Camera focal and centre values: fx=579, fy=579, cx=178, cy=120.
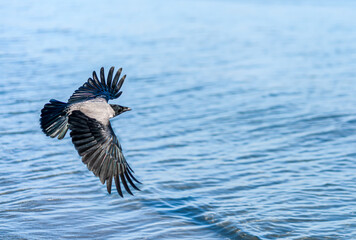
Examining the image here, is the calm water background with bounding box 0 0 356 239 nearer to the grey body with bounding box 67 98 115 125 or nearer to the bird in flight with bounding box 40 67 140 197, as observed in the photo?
the bird in flight with bounding box 40 67 140 197

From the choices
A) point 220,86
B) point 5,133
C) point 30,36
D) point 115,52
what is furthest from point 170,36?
point 5,133

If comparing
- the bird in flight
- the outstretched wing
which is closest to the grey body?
the bird in flight

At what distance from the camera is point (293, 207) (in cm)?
634

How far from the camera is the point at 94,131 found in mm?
5082

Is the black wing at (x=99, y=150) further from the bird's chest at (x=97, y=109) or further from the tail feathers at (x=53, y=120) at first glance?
the tail feathers at (x=53, y=120)

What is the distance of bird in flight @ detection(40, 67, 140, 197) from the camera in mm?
4906

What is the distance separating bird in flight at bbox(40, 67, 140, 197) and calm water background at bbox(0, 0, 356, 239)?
0.92 m

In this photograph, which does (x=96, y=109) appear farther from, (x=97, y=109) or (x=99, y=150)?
(x=99, y=150)

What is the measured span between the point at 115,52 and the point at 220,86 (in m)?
3.80

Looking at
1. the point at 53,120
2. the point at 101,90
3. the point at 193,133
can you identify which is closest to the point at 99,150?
the point at 53,120

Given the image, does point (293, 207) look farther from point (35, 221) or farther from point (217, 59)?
point (217, 59)

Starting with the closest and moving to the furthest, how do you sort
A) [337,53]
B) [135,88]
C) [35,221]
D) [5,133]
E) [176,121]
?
[35,221] < [5,133] < [176,121] < [135,88] < [337,53]

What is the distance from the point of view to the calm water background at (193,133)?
5.96 m

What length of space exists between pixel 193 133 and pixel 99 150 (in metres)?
3.87
